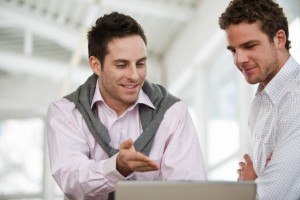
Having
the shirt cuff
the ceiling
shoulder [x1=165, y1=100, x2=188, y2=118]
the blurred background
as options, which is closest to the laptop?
the shirt cuff

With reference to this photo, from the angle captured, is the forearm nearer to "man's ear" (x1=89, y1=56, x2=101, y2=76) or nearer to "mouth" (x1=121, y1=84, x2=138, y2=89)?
"mouth" (x1=121, y1=84, x2=138, y2=89)

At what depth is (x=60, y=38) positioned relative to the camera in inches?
313

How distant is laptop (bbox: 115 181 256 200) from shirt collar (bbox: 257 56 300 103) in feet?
2.67

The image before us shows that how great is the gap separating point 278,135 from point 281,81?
22 cm

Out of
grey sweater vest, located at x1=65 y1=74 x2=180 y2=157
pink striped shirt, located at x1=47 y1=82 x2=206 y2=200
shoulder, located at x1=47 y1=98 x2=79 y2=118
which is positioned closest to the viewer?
pink striped shirt, located at x1=47 y1=82 x2=206 y2=200

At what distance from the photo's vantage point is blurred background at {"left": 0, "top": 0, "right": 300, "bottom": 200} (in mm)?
6445

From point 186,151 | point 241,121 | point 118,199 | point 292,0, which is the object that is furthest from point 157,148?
point 241,121

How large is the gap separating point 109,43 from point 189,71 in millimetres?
5349

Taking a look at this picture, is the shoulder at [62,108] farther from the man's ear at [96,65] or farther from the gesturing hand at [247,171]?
the gesturing hand at [247,171]

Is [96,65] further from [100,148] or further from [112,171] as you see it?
[112,171]

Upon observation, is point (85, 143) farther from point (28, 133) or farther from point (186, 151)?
point (28, 133)

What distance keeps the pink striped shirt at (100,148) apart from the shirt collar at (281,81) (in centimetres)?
33

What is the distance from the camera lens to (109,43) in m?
2.45

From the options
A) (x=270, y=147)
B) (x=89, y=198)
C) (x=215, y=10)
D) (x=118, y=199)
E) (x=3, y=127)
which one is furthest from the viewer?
(x=3, y=127)
